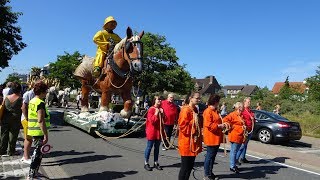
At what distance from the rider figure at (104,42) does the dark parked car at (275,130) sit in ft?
24.9

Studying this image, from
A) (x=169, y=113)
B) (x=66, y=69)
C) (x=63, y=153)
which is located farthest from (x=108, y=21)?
(x=66, y=69)

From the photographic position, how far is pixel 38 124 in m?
6.81

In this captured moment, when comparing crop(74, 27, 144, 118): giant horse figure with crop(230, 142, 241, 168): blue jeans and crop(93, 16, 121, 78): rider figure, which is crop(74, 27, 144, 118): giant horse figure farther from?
crop(230, 142, 241, 168): blue jeans

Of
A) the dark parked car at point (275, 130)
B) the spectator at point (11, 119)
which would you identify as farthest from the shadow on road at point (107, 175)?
the dark parked car at point (275, 130)

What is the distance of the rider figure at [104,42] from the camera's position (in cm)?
1326

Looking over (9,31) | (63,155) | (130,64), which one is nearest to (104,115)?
(130,64)

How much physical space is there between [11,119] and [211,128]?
15.0 ft

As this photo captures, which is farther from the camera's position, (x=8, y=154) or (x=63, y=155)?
(x=63, y=155)

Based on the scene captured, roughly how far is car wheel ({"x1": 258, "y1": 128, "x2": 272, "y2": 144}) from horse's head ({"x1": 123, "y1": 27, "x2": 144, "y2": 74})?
732 centimetres

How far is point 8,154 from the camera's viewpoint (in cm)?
881

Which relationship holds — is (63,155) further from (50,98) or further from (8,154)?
(50,98)

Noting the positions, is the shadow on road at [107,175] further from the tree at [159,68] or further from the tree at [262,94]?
the tree at [262,94]

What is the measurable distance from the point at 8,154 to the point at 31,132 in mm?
2409

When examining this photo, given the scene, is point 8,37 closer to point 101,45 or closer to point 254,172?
point 101,45
